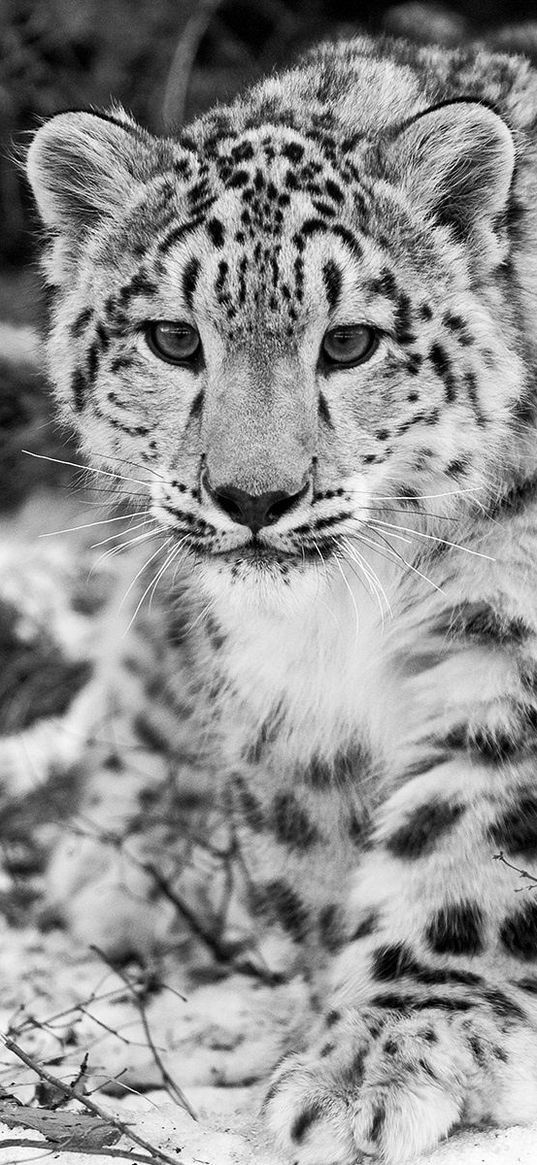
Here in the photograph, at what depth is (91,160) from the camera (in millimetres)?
4527

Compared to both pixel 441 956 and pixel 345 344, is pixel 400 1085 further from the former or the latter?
pixel 345 344

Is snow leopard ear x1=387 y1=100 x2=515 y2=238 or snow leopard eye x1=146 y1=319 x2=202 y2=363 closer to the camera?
snow leopard ear x1=387 y1=100 x2=515 y2=238

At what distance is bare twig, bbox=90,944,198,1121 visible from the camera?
174 inches

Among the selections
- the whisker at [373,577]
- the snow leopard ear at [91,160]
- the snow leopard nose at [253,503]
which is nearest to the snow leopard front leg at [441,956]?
the whisker at [373,577]

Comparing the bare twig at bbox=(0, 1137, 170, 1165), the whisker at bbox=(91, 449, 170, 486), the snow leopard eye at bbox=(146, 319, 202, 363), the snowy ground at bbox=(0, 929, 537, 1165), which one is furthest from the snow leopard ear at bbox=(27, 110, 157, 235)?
the bare twig at bbox=(0, 1137, 170, 1165)

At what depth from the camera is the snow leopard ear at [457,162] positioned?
4.13 m

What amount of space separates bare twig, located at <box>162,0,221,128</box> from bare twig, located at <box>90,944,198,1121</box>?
4570 mm

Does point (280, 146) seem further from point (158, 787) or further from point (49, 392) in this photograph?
point (158, 787)

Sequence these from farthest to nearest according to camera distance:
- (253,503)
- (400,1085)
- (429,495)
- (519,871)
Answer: (429,495)
(519,871)
(253,503)
(400,1085)

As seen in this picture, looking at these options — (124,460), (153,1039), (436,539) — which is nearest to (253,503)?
(436,539)

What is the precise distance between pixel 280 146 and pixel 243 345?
661 mm

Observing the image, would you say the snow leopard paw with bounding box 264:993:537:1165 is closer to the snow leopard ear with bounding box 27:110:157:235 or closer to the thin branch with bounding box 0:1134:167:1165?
the thin branch with bounding box 0:1134:167:1165

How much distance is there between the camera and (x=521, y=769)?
4.22 metres

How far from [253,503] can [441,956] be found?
1.31 m
